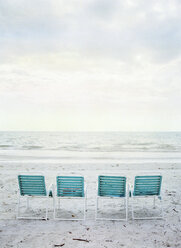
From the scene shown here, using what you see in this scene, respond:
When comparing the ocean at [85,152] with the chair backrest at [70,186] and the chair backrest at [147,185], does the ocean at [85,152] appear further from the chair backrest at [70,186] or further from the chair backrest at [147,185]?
the chair backrest at [147,185]

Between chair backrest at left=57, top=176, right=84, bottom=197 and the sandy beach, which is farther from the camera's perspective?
chair backrest at left=57, top=176, right=84, bottom=197

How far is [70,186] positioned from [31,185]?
856 millimetres

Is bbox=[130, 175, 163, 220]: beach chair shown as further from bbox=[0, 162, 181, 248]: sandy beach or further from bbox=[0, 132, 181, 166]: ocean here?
bbox=[0, 132, 181, 166]: ocean

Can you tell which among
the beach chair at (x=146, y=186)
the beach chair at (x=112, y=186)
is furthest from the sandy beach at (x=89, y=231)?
the beach chair at (x=112, y=186)

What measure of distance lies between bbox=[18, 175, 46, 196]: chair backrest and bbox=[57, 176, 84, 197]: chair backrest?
1.20 ft

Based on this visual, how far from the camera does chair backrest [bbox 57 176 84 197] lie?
14.6 ft

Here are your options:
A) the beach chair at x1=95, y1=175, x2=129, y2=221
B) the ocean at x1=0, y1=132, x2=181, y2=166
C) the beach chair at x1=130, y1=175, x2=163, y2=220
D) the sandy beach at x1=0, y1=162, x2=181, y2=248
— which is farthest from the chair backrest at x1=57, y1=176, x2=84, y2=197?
the ocean at x1=0, y1=132, x2=181, y2=166

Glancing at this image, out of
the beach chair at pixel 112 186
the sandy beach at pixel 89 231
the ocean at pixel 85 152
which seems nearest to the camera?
the sandy beach at pixel 89 231

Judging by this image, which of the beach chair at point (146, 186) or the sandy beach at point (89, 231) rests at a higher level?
the beach chair at point (146, 186)

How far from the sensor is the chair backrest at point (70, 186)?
4.44 m

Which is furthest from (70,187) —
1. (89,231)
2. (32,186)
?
(89,231)

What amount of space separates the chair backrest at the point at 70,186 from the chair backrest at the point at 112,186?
1.45 ft

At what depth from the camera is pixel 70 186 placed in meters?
4.48

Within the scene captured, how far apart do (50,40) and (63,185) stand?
1188cm
